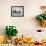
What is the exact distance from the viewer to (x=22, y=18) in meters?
3.45

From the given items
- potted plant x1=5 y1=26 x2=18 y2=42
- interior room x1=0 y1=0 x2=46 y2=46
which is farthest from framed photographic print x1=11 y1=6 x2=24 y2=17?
potted plant x1=5 y1=26 x2=18 y2=42

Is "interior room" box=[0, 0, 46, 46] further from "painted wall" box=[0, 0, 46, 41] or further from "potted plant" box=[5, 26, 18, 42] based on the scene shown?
"potted plant" box=[5, 26, 18, 42]

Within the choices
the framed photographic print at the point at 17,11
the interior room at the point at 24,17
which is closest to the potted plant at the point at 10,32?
the interior room at the point at 24,17

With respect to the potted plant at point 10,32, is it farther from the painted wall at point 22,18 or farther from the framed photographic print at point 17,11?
the framed photographic print at point 17,11

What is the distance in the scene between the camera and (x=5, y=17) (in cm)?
345

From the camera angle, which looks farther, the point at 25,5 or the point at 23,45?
the point at 25,5

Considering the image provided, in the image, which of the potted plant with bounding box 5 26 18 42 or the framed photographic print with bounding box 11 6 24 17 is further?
the framed photographic print with bounding box 11 6 24 17

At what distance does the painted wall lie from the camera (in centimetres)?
344

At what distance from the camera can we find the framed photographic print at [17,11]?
343cm

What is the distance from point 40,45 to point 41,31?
38 centimetres

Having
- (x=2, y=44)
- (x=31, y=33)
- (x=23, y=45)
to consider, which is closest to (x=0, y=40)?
(x=2, y=44)

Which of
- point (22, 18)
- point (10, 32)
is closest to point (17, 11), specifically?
point (22, 18)

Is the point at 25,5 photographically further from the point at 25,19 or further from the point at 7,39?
the point at 7,39

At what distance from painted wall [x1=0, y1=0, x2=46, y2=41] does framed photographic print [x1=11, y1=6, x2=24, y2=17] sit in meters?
0.06
